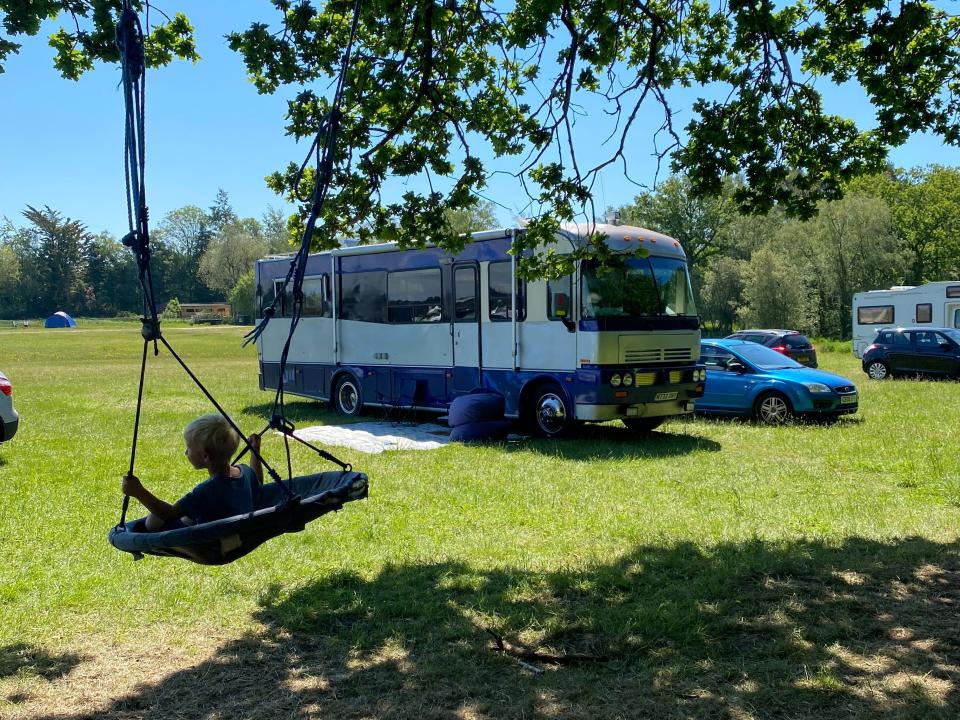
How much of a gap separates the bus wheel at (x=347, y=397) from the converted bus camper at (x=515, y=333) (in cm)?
3

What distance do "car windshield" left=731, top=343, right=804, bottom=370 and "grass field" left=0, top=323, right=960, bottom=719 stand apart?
15.9 feet

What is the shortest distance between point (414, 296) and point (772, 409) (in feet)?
20.5

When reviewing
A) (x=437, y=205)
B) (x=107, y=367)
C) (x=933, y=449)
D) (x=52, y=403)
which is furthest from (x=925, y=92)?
(x=107, y=367)

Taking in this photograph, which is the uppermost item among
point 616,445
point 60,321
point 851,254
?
point 851,254

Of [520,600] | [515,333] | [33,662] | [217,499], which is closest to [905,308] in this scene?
[515,333]

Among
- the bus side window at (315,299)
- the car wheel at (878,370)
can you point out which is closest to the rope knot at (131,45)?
the bus side window at (315,299)

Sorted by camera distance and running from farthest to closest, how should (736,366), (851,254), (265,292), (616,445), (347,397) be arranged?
(851,254), (265,292), (347,397), (736,366), (616,445)

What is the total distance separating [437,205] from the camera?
7.93m

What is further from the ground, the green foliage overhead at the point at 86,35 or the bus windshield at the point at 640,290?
the green foliage overhead at the point at 86,35

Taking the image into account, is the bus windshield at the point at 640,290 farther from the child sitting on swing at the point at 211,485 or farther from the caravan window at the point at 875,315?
the caravan window at the point at 875,315

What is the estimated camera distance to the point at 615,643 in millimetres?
4980

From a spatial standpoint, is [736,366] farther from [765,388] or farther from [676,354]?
[676,354]

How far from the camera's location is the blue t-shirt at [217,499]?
499 centimetres

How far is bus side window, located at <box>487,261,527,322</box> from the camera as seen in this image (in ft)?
44.9
